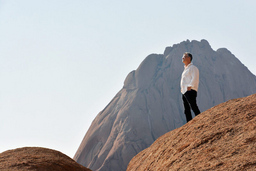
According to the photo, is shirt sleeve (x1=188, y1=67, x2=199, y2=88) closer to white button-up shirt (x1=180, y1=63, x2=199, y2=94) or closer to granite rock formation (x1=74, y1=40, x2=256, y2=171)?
white button-up shirt (x1=180, y1=63, x2=199, y2=94)

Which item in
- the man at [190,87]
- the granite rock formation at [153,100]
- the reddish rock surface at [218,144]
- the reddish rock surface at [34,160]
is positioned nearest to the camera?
the reddish rock surface at [218,144]

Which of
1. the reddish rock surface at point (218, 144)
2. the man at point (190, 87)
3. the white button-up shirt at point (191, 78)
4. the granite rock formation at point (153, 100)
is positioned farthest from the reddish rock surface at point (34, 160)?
the granite rock formation at point (153, 100)

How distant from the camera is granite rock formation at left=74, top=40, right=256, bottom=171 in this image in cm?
4612

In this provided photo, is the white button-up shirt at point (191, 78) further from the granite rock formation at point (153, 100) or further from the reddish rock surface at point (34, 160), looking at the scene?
the granite rock formation at point (153, 100)

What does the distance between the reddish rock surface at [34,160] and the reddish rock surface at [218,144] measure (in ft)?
7.82

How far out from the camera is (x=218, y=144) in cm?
493

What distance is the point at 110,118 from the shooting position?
51.6m

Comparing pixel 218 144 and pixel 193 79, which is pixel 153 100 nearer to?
pixel 193 79

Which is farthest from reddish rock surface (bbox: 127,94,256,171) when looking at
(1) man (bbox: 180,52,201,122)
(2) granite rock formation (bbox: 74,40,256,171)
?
(2) granite rock formation (bbox: 74,40,256,171)

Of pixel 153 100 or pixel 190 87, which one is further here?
pixel 153 100

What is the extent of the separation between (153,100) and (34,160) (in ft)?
146

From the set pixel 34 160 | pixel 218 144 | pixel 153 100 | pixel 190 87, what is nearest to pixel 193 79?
pixel 190 87

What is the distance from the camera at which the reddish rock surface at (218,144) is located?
14.0 ft

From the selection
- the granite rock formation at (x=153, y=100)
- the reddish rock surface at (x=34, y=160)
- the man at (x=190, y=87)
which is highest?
the granite rock formation at (x=153, y=100)
